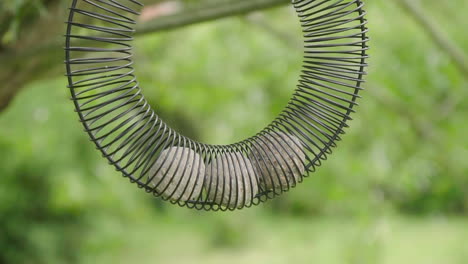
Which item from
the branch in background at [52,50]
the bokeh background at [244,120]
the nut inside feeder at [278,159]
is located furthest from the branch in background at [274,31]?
the nut inside feeder at [278,159]

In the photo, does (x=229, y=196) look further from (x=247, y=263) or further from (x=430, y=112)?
(x=247, y=263)

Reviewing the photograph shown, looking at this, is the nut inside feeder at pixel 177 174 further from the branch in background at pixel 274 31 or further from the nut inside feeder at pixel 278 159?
the branch in background at pixel 274 31

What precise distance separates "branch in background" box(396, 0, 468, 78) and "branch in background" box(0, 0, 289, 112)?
0.99 metres

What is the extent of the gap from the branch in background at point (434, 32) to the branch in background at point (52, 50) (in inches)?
39.1

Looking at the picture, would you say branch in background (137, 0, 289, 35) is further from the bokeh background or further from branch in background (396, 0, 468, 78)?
branch in background (396, 0, 468, 78)

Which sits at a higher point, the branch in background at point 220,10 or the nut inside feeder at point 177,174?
the branch in background at point 220,10

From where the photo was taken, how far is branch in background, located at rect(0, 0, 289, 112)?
1.90 m

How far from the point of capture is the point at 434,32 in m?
2.74

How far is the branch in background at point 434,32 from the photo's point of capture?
2.64 meters

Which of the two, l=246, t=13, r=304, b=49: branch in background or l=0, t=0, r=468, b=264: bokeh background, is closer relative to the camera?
l=246, t=13, r=304, b=49: branch in background

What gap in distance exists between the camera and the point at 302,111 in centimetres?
122

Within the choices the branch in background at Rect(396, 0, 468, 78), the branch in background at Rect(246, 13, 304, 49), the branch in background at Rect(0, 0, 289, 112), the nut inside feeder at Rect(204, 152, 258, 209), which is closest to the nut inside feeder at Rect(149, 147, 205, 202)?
the nut inside feeder at Rect(204, 152, 258, 209)

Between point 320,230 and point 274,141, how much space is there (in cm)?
967

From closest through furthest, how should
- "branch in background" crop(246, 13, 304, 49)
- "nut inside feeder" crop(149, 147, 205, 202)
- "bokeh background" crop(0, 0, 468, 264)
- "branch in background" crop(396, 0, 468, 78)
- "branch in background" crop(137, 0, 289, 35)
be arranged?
"nut inside feeder" crop(149, 147, 205, 202), "branch in background" crop(137, 0, 289, 35), "branch in background" crop(396, 0, 468, 78), "branch in background" crop(246, 13, 304, 49), "bokeh background" crop(0, 0, 468, 264)
